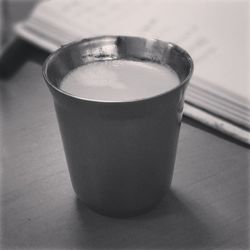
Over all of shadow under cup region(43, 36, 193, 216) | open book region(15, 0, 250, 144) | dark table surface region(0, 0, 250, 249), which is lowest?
dark table surface region(0, 0, 250, 249)

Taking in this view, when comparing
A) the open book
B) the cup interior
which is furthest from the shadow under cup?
the open book

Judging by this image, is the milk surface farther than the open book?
No

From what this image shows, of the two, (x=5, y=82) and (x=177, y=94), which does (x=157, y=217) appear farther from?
(x=5, y=82)

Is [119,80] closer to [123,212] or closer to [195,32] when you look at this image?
[123,212]

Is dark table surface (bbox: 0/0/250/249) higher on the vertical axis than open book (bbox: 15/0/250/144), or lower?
lower

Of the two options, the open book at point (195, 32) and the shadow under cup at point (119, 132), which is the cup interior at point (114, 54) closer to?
the shadow under cup at point (119, 132)

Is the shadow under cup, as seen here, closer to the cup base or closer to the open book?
the cup base

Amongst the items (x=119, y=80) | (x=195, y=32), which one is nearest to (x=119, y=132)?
(x=119, y=80)
